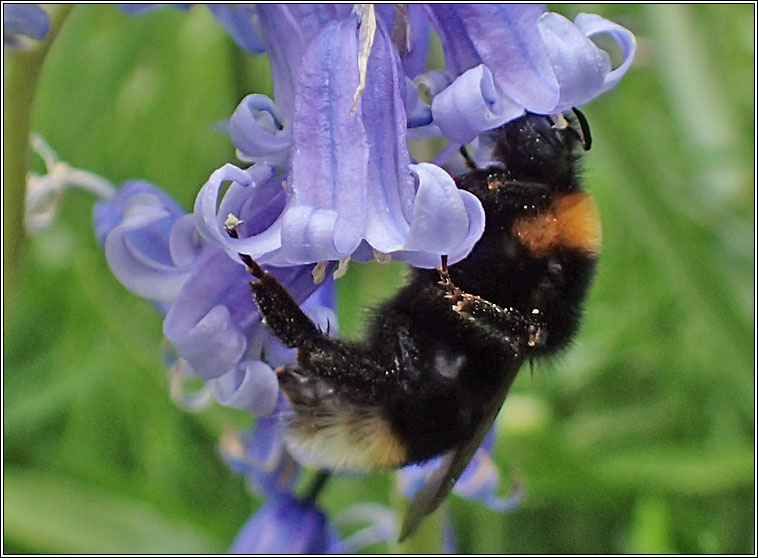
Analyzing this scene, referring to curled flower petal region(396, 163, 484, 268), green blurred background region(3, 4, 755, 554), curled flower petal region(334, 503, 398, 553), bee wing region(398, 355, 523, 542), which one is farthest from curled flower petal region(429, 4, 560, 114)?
curled flower petal region(334, 503, 398, 553)

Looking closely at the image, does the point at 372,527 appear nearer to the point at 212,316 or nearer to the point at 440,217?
the point at 212,316

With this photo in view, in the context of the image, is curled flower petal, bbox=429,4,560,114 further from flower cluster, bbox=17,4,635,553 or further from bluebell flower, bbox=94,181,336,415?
bluebell flower, bbox=94,181,336,415

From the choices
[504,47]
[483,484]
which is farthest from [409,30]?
[483,484]

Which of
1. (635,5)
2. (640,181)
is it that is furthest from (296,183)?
(635,5)

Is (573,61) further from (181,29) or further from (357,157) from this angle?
(181,29)

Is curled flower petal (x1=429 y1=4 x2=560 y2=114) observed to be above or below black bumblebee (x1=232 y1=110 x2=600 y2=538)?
above

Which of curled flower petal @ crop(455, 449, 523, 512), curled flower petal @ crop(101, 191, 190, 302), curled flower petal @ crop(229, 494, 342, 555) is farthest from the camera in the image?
curled flower petal @ crop(229, 494, 342, 555)
